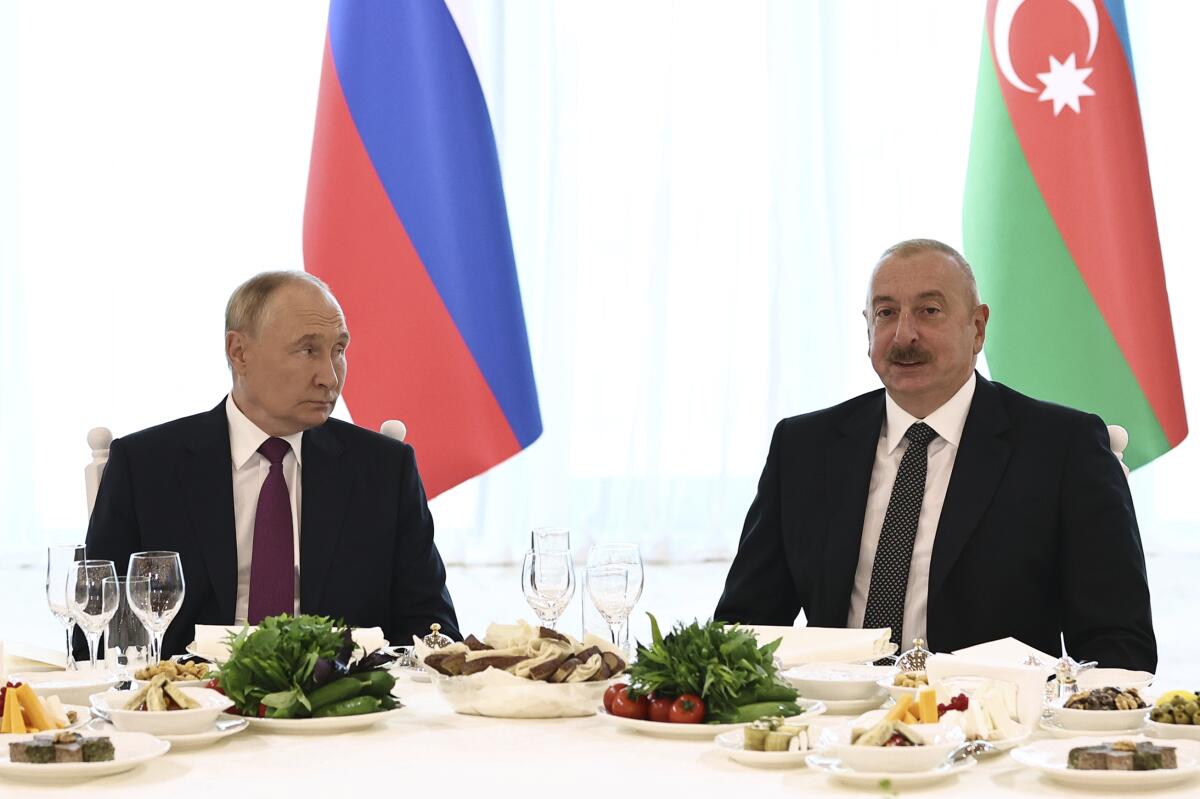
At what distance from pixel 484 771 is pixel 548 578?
521 millimetres

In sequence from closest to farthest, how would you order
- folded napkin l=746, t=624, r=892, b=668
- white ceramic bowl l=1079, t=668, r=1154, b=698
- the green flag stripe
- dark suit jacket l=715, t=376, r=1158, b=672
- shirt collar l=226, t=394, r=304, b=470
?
white ceramic bowl l=1079, t=668, r=1154, b=698 → folded napkin l=746, t=624, r=892, b=668 → dark suit jacket l=715, t=376, r=1158, b=672 → shirt collar l=226, t=394, r=304, b=470 → the green flag stripe

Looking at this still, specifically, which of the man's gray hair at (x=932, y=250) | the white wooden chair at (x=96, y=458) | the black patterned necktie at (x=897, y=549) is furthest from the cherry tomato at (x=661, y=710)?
the white wooden chair at (x=96, y=458)

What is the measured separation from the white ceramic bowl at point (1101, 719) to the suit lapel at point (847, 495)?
1.09 metres

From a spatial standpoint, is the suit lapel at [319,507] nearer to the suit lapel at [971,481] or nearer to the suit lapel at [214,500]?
the suit lapel at [214,500]

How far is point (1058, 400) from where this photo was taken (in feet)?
14.5

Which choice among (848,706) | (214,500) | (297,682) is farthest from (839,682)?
(214,500)

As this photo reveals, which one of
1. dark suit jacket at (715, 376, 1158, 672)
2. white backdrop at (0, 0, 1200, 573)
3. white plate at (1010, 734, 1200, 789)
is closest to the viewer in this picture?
white plate at (1010, 734, 1200, 789)

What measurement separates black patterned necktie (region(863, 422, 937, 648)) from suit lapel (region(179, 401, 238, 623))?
4.27ft

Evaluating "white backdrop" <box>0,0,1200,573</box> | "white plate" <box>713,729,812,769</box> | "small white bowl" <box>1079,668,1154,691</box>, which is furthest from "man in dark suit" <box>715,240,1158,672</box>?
"white backdrop" <box>0,0,1200,573</box>

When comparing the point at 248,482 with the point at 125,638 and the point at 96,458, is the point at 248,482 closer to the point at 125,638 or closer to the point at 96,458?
the point at 96,458

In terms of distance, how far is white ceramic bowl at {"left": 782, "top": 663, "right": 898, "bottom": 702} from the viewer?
2047mm

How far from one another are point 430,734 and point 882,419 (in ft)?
5.01

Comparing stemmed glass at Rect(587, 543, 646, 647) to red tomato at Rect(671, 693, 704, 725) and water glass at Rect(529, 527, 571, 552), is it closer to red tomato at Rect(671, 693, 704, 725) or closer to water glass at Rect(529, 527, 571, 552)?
water glass at Rect(529, 527, 571, 552)

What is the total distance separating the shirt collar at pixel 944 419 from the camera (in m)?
3.01
